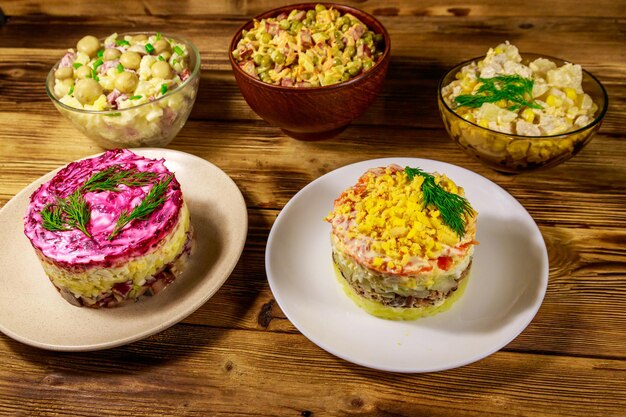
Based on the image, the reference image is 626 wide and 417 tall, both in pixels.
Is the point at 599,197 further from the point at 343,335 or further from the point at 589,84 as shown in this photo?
the point at 343,335

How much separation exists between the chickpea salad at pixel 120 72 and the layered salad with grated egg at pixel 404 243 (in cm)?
101

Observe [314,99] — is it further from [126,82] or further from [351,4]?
[351,4]

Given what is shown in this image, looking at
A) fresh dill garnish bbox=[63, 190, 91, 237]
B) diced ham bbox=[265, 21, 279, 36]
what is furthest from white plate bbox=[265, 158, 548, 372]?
diced ham bbox=[265, 21, 279, 36]

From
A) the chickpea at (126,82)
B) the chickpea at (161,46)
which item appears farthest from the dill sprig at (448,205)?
the chickpea at (161,46)

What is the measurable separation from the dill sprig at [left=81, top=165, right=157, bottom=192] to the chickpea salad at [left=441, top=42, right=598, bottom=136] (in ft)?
3.66

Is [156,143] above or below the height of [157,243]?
below

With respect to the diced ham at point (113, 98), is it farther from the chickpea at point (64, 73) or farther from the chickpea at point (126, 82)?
the chickpea at point (64, 73)

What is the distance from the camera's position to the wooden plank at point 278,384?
62.4 inches

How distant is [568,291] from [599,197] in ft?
1.60

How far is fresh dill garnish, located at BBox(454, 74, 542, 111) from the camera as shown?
2016 mm

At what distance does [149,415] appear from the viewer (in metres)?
1.60

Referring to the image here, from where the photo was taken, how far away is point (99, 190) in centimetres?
179

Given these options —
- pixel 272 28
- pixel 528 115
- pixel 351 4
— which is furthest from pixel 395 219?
pixel 351 4

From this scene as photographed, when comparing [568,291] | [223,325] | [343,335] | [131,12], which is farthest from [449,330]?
[131,12]
